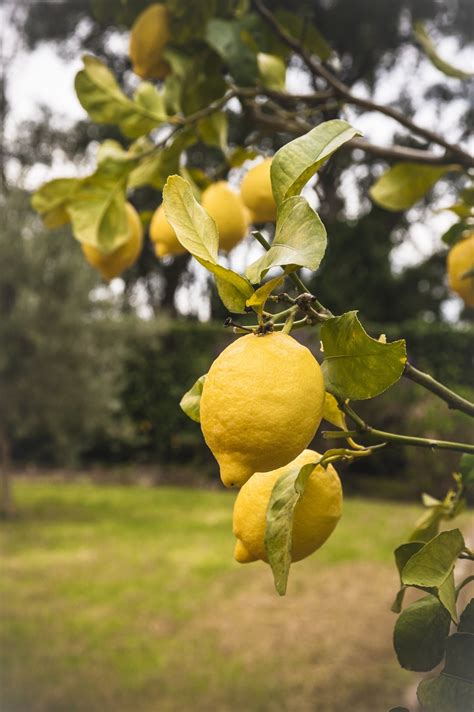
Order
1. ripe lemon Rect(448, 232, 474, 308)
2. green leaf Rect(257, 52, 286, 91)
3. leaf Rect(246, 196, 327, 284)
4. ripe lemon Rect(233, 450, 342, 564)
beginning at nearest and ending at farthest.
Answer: leaf Rect(246, 196, 327, 284) → ripe lemon Rect(233, 450, 342, 564) → ripe lemon Rect(448, 232, 474, 308) → green leaf Rect(257, 52, 286, 91)

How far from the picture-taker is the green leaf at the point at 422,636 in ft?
1.01

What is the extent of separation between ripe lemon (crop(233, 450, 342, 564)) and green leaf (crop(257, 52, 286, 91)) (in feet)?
1.23

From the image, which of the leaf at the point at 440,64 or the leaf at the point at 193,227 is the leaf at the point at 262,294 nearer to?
the leaf at the point at 193,227

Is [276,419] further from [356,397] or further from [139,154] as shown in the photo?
[139,154]

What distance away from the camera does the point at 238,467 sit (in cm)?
28

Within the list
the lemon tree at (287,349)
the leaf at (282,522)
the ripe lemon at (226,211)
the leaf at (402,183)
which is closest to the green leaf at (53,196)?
the lemon tree at (287,349)

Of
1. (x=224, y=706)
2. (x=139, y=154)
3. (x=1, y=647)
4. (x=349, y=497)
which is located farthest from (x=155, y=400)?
(x=139, y=154)

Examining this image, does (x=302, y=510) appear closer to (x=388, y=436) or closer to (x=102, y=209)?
(x=388, y=436)

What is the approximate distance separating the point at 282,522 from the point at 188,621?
259 centimetres

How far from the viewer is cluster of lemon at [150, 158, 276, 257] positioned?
22.1 inches

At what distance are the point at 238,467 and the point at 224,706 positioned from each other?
207cm

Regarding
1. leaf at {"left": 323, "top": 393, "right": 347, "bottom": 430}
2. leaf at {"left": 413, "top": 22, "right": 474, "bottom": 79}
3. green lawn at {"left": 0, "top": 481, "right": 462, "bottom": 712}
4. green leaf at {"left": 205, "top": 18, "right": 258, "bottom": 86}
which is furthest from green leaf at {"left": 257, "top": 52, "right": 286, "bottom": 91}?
green lawn at {"left": 0, "top": 481, "right": 462, "bottom": 712}

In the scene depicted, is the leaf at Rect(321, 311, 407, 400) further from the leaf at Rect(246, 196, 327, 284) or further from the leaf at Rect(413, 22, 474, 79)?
the leaf at Rect(413, 22, 474, 79)

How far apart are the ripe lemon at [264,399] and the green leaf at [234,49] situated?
38 centimetres
